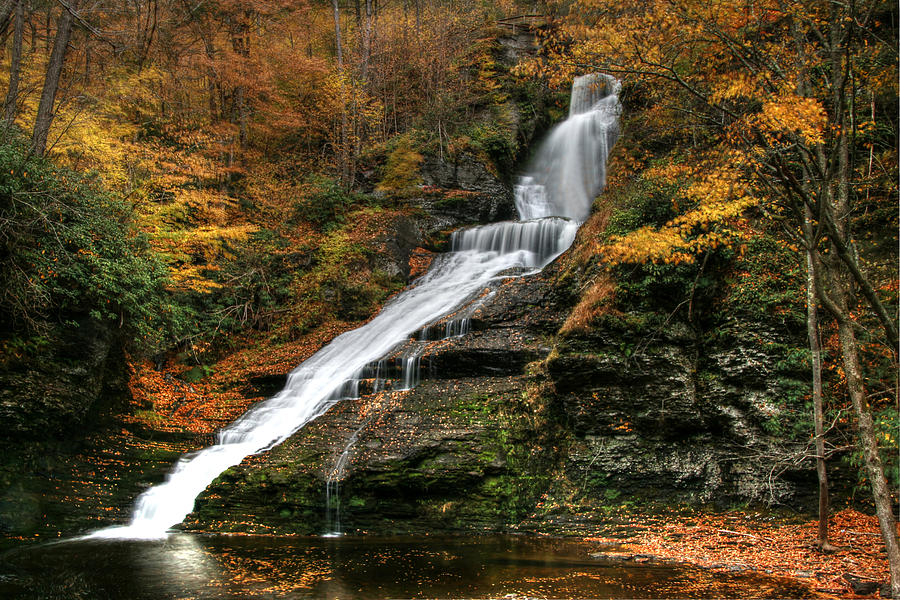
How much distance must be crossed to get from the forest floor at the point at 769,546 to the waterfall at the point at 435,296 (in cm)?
591

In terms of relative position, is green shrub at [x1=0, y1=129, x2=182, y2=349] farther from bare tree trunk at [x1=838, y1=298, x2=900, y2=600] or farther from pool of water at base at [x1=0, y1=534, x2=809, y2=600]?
bare tree trunk at [x1=838, y1=298, x2=900, y2=600]

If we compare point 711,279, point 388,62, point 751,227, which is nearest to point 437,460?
point 711,279

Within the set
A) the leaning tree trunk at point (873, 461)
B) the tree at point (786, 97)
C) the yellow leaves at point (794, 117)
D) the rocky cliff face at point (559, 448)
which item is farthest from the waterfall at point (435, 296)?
the leaning tree trunk at point (873, 461)

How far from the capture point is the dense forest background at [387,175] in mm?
6352

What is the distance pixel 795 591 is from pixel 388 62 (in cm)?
2479

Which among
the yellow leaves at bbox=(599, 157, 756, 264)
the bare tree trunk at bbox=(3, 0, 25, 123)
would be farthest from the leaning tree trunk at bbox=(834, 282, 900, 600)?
the bare tree trunk at bbox=(3, 0, 25, 123)

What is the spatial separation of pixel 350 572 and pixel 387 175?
55.9ft

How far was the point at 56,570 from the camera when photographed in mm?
6668

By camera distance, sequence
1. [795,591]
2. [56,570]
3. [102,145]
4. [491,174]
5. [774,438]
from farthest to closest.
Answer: [491,174], [102,145], [774,438], [56,570], [795,591]

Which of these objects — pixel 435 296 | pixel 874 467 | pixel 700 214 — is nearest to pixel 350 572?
pixel 874 467

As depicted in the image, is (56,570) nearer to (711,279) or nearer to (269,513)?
(269,513)

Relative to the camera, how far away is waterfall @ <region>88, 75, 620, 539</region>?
10.1 metres

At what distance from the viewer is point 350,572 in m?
6.77

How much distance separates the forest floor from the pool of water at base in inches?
16.7
